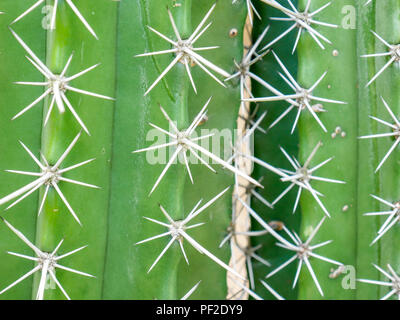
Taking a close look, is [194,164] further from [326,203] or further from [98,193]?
[326,203]

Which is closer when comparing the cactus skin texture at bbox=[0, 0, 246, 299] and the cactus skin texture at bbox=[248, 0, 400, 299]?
the cactus skin texture at bbox=[0, 0, 246, 299]

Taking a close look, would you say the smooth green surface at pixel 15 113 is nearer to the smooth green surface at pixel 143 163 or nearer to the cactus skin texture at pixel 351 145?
the smooth green surface at pixel 143 163

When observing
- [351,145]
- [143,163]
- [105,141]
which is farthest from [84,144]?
[351,145]

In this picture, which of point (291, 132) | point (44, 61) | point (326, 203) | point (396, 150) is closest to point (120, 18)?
point (44, 61)

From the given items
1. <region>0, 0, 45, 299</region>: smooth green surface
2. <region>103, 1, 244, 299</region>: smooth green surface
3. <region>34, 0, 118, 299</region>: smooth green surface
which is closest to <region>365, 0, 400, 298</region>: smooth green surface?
<region>103, 1, 244, 299</region>: smooth green surface

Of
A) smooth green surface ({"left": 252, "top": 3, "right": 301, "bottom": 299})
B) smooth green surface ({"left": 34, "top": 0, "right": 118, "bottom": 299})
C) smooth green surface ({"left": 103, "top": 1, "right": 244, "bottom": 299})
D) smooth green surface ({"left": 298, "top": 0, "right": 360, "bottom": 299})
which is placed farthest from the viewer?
smooth green surface ({"left": 252, "top": 3, "right": 301, "bottom": 299})

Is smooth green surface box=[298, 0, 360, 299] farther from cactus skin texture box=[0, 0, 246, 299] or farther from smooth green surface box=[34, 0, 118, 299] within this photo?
smooth green surface box=[34, 0, 118, 299]

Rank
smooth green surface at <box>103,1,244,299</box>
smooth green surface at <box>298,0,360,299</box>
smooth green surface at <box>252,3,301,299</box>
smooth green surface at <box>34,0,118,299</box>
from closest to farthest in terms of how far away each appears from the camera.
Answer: smooth green surface at <box>34,0,118,299</box>, smooth green surface at <box>103,1,244,299</box>, smooth green surface at <box>298,0,360,299</box>, smooth green surface at <box>252,3,301,299</box>

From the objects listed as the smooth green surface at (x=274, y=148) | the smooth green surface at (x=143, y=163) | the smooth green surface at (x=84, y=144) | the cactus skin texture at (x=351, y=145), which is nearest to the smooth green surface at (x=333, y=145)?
the cactus skin texture at (x=351, y=145)

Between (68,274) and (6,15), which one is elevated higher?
(6,15)
